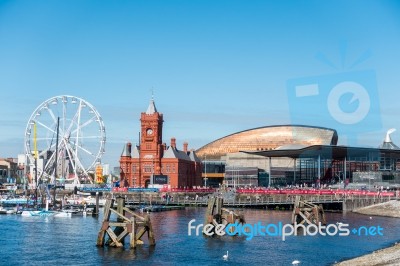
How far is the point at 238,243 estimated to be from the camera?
60.1m

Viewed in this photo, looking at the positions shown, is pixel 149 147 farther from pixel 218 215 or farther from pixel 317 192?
pixel 218 215

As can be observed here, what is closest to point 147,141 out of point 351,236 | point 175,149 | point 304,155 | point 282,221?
point 175,149

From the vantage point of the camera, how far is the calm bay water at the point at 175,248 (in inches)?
1982

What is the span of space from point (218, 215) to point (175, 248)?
1055cm

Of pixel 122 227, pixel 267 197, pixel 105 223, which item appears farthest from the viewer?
pixel 267 197

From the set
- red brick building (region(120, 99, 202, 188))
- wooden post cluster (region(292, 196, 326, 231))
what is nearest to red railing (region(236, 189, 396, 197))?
red brick building (region(120, 99, 202, 188))

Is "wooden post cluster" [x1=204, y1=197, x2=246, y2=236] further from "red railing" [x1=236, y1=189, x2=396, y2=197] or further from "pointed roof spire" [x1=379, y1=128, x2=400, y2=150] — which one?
Result: "pointed roof spire" [x1=379, y1=128, x2=400, y2=150]

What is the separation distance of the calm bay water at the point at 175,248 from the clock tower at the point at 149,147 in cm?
7561

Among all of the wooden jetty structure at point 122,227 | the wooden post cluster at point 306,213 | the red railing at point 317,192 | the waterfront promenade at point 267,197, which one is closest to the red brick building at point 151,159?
the waterfront promenade at point 267,197

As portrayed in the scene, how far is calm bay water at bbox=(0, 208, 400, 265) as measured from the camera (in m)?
50.3

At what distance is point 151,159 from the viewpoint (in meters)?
154

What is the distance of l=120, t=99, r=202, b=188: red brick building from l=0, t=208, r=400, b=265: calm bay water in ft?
247

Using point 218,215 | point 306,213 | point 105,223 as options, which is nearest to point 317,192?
point 306,213

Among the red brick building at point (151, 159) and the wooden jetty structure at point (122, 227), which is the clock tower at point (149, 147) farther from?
the wooden jetty structure at point (122, 227)
